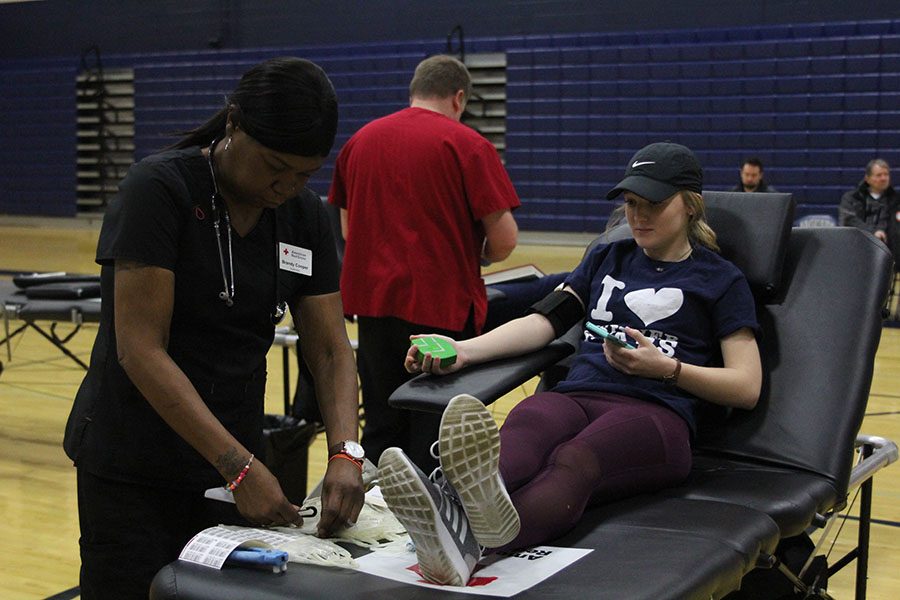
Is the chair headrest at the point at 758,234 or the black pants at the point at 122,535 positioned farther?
the chair headrest at the point at 758,234

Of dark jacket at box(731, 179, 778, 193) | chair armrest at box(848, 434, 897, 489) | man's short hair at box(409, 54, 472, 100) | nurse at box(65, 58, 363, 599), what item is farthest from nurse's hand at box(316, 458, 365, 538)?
dark jacket at box(731, 179, 778, 193)

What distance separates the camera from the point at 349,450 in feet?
4.91

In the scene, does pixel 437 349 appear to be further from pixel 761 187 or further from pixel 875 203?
pixel 761 187

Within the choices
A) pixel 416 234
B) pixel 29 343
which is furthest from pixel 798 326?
pixel 29 343

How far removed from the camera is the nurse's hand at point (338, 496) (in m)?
1.47

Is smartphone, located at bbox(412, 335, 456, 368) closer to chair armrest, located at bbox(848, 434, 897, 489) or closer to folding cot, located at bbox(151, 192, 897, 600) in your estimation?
folding cot, located at bbox(151, 192, 897, 600)

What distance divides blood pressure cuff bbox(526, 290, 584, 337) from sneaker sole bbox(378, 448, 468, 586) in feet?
2.70

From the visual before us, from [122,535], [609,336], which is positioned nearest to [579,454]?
[609,336]

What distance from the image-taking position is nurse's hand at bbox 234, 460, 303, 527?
1374mm

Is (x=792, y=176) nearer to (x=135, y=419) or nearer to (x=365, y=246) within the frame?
(x=365, y=246)

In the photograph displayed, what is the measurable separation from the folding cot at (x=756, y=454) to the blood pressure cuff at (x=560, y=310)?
0.14 ft

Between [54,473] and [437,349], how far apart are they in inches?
85.4

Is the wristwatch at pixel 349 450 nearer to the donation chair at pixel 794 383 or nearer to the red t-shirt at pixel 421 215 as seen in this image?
the donation chair at pixel 794 383

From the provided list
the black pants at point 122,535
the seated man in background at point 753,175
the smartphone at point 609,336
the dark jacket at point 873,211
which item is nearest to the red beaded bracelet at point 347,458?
the black pants at point 122,535
